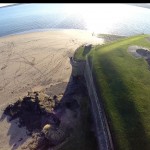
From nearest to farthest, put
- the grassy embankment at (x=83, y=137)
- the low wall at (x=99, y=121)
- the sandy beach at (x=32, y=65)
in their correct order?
1. the low wall at (x=99, y=121)
2. the grassy embankment at (x=83, y=137)
3. the sandy beach at (x=32, y=65)

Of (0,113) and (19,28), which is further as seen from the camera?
(19,28)

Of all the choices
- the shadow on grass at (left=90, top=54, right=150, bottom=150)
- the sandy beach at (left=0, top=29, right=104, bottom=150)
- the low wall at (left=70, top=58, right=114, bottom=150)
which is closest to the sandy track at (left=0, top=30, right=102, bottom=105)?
the sandy beach at (left=0, top=29, right=104, bottom=150)

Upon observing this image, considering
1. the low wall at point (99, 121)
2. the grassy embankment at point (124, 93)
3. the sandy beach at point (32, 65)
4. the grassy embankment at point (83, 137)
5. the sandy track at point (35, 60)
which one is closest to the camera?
the grassy embankment at point (124, 93)

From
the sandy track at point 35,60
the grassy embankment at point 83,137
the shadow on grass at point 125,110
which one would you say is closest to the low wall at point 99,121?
the shadow on grass at point 125,110

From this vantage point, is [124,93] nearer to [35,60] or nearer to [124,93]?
[124,93]

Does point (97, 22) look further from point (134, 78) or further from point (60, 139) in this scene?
point (60, 139)

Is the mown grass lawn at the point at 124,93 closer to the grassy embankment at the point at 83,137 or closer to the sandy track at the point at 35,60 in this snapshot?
the grassy embankment at the point at 83,137

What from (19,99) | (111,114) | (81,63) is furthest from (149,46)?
(19,99)
